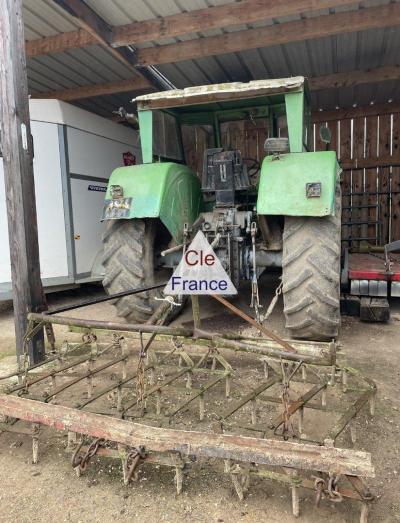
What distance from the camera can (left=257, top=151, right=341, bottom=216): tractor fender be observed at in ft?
9.61

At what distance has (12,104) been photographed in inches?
112

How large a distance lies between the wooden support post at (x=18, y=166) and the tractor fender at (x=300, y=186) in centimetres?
160

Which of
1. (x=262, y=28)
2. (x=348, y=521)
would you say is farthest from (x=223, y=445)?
(x=262, y=28)

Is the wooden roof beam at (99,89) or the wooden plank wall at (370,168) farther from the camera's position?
the wooden plank wall at (370,168)

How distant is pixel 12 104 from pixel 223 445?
2.50 meters

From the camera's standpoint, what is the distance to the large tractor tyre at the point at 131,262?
346 cm

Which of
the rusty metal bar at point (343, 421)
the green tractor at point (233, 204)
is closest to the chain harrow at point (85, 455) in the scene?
the rusty metal bar at point (343, 421)

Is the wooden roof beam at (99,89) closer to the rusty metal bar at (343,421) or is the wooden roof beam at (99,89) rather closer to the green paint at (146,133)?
the green paint at (146,133)

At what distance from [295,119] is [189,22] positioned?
1789 millimetres

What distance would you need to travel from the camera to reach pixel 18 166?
2.87m

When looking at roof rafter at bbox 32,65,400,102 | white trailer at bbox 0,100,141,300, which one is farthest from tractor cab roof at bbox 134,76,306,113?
roof rafter at bbox 32,65,400,102

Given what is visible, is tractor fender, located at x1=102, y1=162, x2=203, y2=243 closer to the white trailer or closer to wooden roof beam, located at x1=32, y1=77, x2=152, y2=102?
the white trailer

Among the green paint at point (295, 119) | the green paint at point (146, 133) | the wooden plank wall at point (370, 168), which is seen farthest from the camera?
the wooden plank wall at point (370, 168)

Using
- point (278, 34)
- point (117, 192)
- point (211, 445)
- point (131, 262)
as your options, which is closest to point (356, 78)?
point (278, 34)
